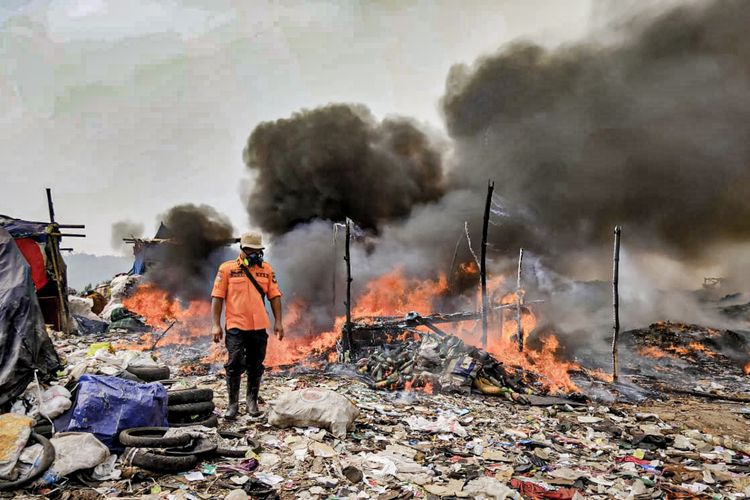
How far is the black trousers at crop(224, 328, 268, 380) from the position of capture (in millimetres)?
5055

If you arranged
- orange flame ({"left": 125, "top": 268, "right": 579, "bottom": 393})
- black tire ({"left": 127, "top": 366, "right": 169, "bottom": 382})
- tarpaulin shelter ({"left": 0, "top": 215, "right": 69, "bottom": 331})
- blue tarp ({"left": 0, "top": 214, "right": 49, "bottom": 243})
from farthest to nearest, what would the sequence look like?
tarpaulin shelter ({"left": 0, "top": 215, "right": 69, "bottom": 331}), blue tarp ({"left": 0, "top": 214, "right": 49, "bottom": 243}), orange flame ({"left": 125, "top": 268, "right": 579, "bottom": 393}), black tire ({"left": 127, "top": 366, "right": 169, "bottom": 382})

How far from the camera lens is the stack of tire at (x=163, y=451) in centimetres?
348

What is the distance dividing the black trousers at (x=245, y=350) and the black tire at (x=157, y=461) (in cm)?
153

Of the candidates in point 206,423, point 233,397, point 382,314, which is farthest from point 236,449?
point 382,314

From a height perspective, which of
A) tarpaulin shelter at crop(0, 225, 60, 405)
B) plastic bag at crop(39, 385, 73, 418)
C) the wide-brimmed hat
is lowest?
plastic bag at crop(39, 385, 73, 418)

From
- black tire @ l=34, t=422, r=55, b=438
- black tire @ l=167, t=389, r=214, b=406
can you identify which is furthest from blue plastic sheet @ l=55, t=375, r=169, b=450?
black tire @ l=167, t=389, r=214, b=406

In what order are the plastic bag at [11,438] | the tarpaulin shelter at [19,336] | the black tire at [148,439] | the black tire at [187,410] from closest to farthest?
the plastic bag at [11,438]
the black tire at [148,439]
the tarpaulin shelter at [19,336]
the black tire at [187,410]

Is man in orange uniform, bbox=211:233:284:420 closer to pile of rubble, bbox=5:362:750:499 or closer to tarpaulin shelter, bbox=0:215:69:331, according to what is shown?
pile of rubble, bbox=5:362:750:499

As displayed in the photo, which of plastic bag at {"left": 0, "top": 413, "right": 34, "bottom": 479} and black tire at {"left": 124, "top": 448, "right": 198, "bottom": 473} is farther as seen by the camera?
black tire at {"left": 124, "top": 448, "right": 198, "bottom": 473}

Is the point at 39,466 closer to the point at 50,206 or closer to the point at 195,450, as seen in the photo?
the point at 195,450

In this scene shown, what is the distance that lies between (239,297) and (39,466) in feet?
7.91

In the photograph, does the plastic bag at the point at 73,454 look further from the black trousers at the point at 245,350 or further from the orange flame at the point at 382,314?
the orange flame at the point at 382,314

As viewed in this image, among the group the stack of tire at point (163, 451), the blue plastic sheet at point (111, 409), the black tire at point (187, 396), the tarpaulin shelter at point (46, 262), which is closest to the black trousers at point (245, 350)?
the black tire at point (187, 396)

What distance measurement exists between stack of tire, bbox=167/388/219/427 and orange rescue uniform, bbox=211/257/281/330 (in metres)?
0.87
